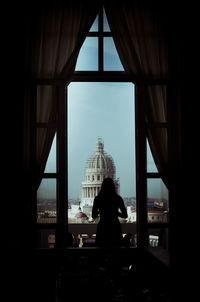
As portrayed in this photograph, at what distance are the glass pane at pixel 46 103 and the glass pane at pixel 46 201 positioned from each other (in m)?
0.63

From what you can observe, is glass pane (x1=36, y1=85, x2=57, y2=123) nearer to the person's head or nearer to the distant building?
the person's head

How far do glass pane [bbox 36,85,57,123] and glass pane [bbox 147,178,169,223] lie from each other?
1.23 meters

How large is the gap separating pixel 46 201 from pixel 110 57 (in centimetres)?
168

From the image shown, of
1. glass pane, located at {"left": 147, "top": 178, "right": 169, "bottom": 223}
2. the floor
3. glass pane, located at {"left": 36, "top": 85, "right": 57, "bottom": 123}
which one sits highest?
glass pane, located at {"left": 36, "top": 85, "right": 57, "bottom": 123}

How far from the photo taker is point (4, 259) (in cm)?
217

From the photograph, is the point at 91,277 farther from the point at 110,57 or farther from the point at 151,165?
the point at 110,57

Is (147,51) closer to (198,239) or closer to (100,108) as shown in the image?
(198,239)

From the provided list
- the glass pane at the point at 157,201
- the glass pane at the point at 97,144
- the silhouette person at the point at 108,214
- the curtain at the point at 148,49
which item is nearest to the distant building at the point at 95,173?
the glass pane at the point at 97,144

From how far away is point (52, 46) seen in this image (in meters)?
3.65

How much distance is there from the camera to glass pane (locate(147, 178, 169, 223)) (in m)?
3.70

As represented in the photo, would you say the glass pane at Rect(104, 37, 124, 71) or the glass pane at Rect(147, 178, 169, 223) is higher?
the glass pane at Rect(104, 37, 124, 71)

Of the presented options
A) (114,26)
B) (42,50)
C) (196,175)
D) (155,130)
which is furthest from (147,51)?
(196,175)

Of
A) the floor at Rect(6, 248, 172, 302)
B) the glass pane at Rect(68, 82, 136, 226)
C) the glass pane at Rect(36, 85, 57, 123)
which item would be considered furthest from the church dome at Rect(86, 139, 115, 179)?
the floor at Rect(6, 248, 172, 302)

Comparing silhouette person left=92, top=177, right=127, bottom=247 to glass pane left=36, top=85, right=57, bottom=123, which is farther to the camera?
glass pane left=36, top=85, right=57, bottom=123
